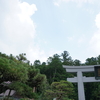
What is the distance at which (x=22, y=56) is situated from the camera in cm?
1617

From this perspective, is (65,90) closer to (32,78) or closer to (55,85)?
(55,85)

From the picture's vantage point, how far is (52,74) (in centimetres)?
2077

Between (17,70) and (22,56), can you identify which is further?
(22,56)

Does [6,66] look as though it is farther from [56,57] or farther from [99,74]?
[56,57]

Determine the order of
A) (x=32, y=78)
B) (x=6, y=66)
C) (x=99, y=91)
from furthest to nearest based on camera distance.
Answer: (x=99, y=91) → (x=32, y=78) → (x=6, y=66)

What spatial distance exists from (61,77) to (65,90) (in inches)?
519

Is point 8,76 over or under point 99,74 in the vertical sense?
under

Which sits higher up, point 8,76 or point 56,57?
point 56,57

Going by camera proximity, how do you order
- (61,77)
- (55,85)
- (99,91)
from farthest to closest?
(61,77)
(99,91)
(55,85)

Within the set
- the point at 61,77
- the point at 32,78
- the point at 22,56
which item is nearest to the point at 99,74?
the point at 32,78

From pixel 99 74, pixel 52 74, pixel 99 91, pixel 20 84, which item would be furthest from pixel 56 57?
pixel 20 84

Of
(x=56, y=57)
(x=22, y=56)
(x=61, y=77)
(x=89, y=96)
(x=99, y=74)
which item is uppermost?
(x=56, y=57)

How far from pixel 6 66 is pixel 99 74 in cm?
624

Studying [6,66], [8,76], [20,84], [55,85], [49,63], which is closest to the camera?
[6,66]
